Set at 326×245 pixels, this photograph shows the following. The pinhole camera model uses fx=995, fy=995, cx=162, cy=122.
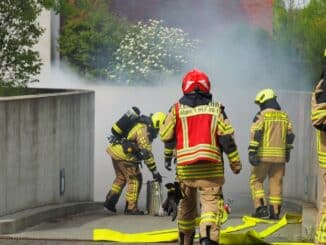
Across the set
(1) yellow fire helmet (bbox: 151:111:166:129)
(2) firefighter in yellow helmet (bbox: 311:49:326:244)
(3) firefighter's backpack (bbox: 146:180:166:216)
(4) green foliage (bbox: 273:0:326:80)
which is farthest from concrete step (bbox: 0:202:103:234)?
(4) green foliage (bbox: 273:0:326:80)

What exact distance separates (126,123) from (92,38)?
23411 millimetres

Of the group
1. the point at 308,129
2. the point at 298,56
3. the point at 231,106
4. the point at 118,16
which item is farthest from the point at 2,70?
the point at 118,16

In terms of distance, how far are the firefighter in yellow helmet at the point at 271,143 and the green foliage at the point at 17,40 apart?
4264 millimetres

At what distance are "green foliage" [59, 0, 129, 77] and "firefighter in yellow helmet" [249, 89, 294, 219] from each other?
23.4 meters

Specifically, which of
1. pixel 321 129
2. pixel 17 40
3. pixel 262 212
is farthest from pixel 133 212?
pixel 321 129

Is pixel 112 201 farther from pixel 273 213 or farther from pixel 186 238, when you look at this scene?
pixel 186 238

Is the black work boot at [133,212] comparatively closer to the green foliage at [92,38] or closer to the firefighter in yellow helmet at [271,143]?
the firefighter in yellow helmet at [271,143]

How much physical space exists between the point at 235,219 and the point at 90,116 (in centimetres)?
399

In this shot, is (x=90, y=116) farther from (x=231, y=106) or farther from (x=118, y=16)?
(x=118, y=16)

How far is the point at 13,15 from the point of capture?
1581 cm

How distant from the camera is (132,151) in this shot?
1476cm

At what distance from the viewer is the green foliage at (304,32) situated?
81.4ft

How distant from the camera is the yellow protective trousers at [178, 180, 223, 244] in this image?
8.45 meters

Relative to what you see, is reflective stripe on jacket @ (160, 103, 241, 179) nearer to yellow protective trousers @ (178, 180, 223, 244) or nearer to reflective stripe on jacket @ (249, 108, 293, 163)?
yellow protective trousers @ (178, 180, 223, 244)
